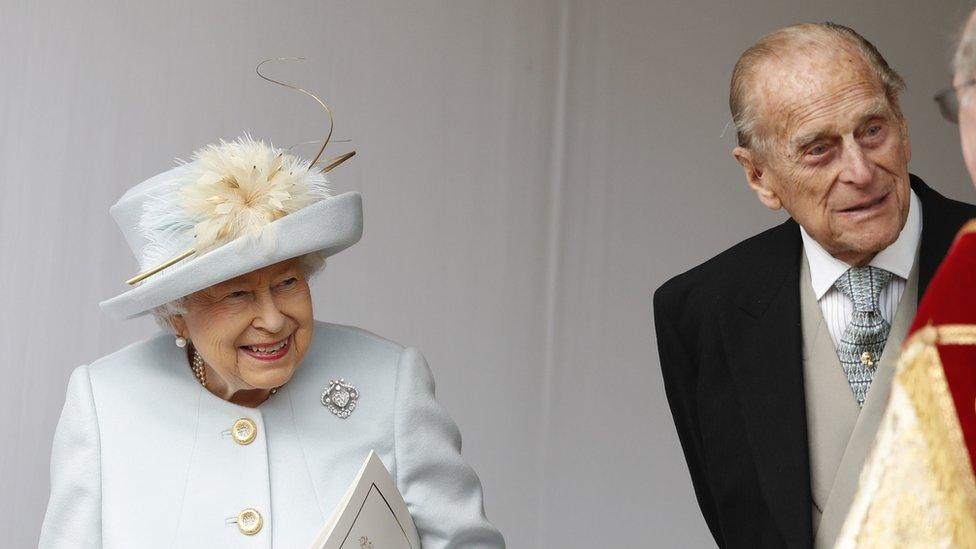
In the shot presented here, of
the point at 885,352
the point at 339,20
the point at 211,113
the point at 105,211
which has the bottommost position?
the point at 885,352

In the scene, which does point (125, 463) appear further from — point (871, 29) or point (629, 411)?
point (871, 29)

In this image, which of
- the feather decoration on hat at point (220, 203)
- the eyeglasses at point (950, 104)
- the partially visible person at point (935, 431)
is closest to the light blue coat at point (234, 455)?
the feather decoration on hat at point (220, 203)

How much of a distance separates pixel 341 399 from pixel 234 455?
0.26 meters

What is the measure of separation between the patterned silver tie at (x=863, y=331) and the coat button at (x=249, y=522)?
1.22 meters

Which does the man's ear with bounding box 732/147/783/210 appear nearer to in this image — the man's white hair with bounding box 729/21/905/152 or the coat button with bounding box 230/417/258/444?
the man's white hair with bounding box 729/21/905/152

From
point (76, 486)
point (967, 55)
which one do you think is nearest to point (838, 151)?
point (967, 55)

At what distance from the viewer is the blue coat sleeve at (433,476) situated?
2773 mm

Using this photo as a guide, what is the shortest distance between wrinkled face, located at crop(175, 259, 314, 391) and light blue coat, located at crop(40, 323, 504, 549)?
7.0 inches

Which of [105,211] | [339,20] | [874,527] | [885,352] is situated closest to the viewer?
[874,527]

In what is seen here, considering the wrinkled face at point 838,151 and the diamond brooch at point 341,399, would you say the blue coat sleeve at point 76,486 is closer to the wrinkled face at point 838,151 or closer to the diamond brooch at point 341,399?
the diamond brooch at point 341,399

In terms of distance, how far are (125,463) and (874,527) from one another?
2012 millimetres

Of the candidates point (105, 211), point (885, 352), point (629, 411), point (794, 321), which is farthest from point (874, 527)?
point (629, 411)

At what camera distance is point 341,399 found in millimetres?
2875

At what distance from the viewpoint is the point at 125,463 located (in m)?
2.69
